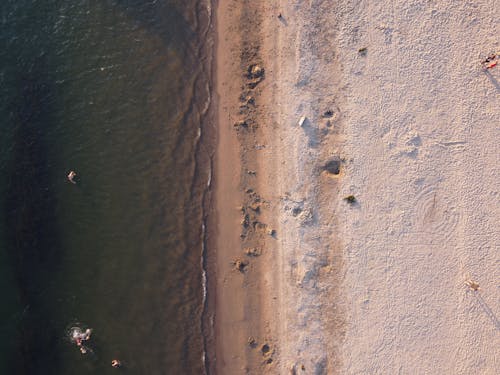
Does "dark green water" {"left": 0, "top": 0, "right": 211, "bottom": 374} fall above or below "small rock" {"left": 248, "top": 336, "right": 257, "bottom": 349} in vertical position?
above

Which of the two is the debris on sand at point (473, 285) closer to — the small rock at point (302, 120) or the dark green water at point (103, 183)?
the small rock at point (302, 120)

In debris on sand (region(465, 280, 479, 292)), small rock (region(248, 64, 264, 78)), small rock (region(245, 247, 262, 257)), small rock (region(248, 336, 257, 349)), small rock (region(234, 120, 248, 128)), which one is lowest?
small rock (region(248, 336, 257, 349))

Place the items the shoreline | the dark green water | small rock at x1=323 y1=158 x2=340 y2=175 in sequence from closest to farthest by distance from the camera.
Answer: the shoreline → small rock at x1=323 y1=158 x2=340 y2=175 → the dark green water

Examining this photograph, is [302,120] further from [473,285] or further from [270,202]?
[473,285]

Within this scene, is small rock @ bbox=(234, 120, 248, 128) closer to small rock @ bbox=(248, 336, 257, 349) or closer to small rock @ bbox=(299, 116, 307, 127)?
small rock @ bbox=(299, 116, 307, 127)

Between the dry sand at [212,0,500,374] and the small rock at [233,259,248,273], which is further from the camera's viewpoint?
the small rock at [233,259,248,273]

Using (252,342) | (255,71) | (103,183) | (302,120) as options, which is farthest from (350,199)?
(103,183)

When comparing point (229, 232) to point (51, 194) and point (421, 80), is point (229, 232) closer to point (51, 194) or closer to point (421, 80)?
point (51, 194)

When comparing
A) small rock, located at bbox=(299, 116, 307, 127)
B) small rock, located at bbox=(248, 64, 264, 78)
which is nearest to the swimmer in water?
small rock, located at bbox=(248, 64, 264, 78)
